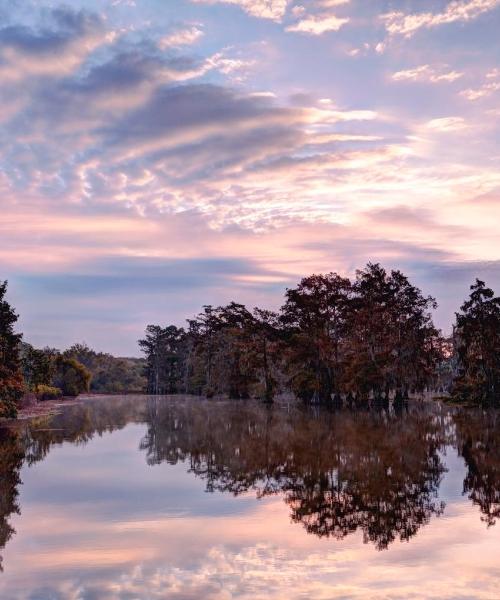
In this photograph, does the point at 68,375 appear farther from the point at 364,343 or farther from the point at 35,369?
the point at 364,343

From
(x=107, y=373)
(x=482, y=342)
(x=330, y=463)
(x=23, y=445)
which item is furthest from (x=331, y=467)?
Result: (x=107, y=373)

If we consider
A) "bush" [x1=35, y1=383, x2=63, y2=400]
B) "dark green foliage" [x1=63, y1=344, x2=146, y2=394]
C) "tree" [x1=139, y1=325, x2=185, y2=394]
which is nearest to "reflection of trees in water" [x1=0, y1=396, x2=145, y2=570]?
"bush" [x1=35, y1=383, x2=63, y2=400]

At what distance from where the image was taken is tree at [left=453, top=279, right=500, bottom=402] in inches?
2195

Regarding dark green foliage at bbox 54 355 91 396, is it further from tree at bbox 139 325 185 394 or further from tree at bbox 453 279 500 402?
tree at bbox 453 279 500 402

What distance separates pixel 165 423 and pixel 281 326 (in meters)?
33.4

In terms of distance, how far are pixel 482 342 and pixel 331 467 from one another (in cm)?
4105

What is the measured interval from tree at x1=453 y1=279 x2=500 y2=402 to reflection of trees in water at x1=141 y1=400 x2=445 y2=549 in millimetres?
22770

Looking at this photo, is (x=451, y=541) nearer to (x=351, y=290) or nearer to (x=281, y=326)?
(x=351, y=290)

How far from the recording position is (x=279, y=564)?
9.61 metres

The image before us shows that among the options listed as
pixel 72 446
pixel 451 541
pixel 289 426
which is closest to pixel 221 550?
pixel 451 541

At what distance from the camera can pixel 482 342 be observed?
56.1m

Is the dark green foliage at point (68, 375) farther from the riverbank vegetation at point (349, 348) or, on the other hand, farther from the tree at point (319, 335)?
the tree at point (319, 335)

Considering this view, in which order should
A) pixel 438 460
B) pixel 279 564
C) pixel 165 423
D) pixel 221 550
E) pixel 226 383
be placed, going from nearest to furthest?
pixel 279 564
pixel 221 550
pixel 438 460
pixel 165 423
pixel 226 383

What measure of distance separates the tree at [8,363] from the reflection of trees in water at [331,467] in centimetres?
1321
